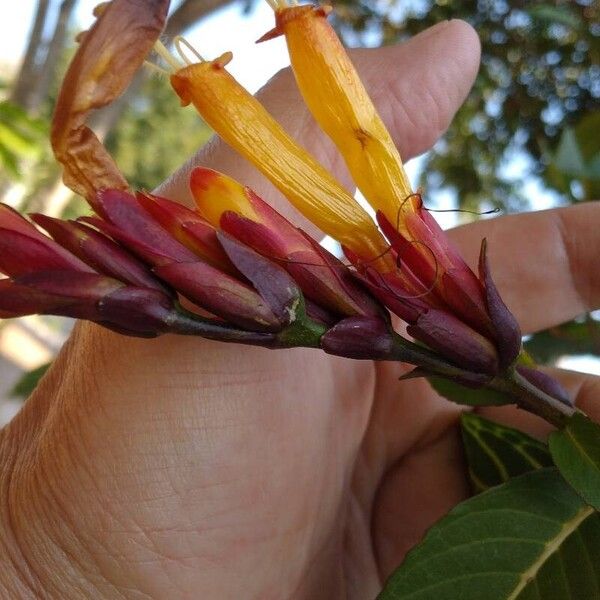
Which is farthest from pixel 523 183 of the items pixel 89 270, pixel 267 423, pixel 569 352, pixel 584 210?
pixel 89 270

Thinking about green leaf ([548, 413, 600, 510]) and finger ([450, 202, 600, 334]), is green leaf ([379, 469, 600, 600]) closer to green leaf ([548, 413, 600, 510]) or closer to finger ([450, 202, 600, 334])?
green leaf ([548, 413, 600, 510])

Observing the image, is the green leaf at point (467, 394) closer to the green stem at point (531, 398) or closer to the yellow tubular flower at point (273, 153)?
the green stem at point (531, 398)

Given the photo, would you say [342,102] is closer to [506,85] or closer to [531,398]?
[531,398]

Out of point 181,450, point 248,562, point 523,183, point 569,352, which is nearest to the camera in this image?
point 181,450

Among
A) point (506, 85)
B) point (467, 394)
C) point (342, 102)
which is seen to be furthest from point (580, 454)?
point (506, 85)

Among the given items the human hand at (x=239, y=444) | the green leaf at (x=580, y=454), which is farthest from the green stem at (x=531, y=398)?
the human hand at (x=239, y=444)

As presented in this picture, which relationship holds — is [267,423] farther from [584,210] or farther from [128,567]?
[584,210]

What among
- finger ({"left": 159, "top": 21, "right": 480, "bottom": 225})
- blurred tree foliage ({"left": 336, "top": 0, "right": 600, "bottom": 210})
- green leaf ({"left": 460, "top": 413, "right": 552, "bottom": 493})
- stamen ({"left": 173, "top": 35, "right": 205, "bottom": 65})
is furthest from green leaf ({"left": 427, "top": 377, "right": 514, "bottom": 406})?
blurred tree foliage ({"left": 336, "top": 0, "right": 600, "bottom": 210})
